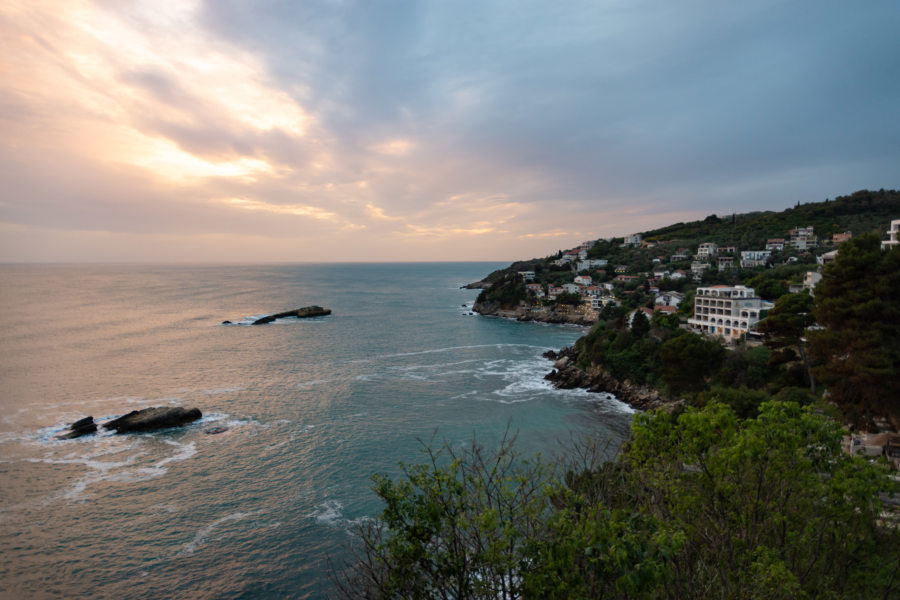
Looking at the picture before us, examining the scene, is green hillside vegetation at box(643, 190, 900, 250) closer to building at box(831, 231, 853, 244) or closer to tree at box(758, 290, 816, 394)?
building at box(831, 231, 853, 244)

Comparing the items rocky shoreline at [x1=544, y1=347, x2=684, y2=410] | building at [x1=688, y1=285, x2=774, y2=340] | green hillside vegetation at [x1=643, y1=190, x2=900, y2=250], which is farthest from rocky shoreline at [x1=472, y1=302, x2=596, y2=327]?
green hillside vegetation at [x1=643, y1=190, x2=900, y2=250]

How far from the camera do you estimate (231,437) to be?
85.3ft

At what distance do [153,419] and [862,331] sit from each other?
37.3m

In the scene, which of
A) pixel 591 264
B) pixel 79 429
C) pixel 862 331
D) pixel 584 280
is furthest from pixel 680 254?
pixel 79 429

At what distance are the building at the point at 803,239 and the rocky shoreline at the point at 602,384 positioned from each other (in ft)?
216

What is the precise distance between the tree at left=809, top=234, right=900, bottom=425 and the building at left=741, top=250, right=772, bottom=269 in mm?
63476

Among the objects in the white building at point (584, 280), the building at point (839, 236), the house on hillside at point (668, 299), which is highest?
the building at point (839, 236)

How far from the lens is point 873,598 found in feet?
23.7

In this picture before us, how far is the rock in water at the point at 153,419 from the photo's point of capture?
27.1m

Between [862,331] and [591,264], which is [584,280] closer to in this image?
[591,264]

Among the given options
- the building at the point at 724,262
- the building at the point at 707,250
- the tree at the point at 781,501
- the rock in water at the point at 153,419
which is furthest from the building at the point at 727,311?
the building at the point at 707,250

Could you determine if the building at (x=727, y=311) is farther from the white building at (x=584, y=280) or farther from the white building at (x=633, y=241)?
the white building at (x=633, y=241)

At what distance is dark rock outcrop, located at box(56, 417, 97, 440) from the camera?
25670 millimetres

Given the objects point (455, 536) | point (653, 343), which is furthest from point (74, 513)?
point (653, 343)
